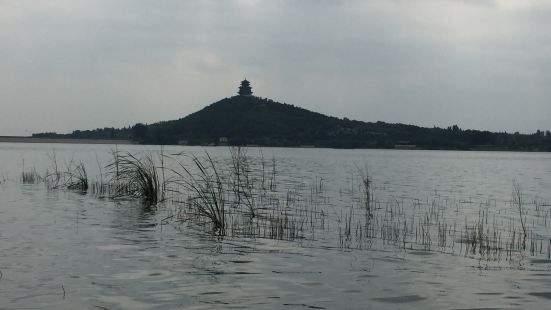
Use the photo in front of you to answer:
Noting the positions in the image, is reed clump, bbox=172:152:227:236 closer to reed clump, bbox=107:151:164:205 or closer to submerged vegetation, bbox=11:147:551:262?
submerged vegetation, bbox=11:147:551:262

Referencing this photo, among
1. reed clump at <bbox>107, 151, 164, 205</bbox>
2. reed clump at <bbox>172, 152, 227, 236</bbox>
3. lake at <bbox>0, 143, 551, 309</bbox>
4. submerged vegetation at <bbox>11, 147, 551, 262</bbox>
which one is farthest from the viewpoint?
reed clump at <bbox>107, 151, 164, 205</bbox>

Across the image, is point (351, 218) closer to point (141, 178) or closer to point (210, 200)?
point (210, 200)

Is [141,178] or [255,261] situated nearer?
[255,261]

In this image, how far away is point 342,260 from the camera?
1299 cm

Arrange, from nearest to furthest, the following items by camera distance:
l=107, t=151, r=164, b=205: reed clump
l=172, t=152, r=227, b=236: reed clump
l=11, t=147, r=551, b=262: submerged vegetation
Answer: l=11, t=147, r=551, b=262: submerged vegetation, l=172, t=152, r=227, b=236: reed clump, l=107, t=151, r=164, b=205: reed clump

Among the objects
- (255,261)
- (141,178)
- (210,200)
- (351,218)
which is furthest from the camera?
(141,178)

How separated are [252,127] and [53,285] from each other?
178945mm

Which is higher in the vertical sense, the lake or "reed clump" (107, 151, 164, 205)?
"reed clump" (107, 151, 164, 205)

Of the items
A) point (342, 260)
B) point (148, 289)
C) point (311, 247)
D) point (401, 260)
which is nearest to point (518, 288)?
point (401, 260)

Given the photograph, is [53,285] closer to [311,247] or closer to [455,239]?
[311,247]

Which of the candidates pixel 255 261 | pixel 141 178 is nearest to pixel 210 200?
pixel 141 178

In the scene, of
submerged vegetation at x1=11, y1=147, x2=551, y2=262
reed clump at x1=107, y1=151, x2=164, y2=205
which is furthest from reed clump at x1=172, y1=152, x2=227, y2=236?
reed clump at x1=107, y1=151, x2=164, y2=205

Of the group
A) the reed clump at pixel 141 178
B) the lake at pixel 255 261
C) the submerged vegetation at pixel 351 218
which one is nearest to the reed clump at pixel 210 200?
the submerged vegetation at pixel 351 218

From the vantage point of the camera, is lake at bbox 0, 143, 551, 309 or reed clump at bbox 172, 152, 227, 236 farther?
reed clump at bbox 172, 152, 227, 236
